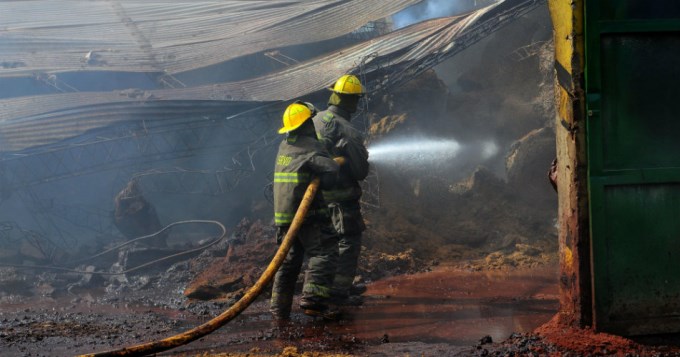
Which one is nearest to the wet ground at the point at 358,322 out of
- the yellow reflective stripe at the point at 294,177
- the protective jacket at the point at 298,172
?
the protective jacket at the point at 298,172

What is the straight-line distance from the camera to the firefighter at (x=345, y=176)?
710 cm

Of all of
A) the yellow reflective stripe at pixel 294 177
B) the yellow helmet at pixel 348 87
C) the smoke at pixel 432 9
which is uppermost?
the smoke at pixel 432 9

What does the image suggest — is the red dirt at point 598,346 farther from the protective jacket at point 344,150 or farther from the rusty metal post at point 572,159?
the protective jacket at point 344,150

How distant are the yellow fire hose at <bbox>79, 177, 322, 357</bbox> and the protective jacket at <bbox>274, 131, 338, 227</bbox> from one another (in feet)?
0.45

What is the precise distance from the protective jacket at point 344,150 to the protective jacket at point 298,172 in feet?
1.72

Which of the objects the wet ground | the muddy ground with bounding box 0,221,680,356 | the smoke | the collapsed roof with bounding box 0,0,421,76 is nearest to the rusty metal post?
the muddy ground with bounding box 0,221,680,356

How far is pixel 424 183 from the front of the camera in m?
12.2

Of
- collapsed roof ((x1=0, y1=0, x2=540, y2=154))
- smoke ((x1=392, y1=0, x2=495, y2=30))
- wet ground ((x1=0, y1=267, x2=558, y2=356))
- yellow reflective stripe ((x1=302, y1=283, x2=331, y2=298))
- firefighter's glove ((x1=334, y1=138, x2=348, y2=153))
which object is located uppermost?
smoke ((x1=392, y1=0, x2=495, y2=30))

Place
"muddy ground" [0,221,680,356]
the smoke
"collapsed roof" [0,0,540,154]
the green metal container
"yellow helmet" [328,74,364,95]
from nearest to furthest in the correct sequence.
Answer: the green metal container
"muddy ground" [0,221,680,356]
"yellow helmet" [328,74,364,95]
"collapsed roof" [0,0,540,154]
the smoke

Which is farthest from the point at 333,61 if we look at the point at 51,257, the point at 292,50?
the point at 51,257

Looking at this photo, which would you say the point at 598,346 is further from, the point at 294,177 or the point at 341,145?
the point at 341,145

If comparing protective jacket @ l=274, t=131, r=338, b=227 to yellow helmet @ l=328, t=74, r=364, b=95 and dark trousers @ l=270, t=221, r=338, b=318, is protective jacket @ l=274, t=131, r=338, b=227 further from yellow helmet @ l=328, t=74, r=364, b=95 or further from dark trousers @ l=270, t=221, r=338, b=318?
yellow helmet @ l=328, t=74, r=364, b=95

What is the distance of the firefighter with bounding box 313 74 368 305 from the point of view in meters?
7.10

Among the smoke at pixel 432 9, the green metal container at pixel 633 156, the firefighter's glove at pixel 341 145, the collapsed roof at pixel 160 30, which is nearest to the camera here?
the green metal container at pixel 633 156
